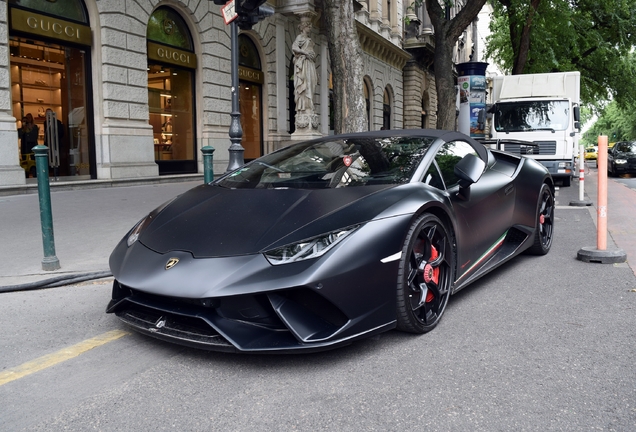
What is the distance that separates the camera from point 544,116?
16.3 meters

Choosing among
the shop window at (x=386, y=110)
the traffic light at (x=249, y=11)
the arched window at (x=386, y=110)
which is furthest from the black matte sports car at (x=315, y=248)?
the arched window at (x=386, y=110)

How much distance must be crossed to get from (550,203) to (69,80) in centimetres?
1092

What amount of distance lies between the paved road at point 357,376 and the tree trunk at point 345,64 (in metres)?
6.43

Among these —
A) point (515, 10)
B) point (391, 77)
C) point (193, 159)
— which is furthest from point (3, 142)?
point (391, 77)

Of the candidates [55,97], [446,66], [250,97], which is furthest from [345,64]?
[250,97]

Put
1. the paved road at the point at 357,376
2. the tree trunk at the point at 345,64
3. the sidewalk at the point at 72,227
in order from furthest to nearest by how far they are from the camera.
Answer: the tree trunk at the point at 345,64 < the sidewalk at the point at 72,227 < the paved road at the point at 357,376

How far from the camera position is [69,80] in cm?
1313

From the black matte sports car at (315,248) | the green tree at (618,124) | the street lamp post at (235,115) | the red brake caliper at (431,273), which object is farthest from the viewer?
the green tree at (618,124)

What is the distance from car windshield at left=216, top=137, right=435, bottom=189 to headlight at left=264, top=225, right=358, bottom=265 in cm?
73

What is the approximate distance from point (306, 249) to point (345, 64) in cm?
765

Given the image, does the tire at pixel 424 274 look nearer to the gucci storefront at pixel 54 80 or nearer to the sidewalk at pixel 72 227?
the sidewalk at pixel 72 227

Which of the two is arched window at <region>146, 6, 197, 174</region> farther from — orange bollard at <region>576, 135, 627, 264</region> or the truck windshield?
orange bollard at <region>576, 135, 627, 264</region>

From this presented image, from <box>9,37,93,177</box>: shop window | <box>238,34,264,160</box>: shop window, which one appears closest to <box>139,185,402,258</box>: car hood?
<box>9,37,93,177</box>: shop window

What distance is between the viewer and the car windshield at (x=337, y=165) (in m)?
3.76
